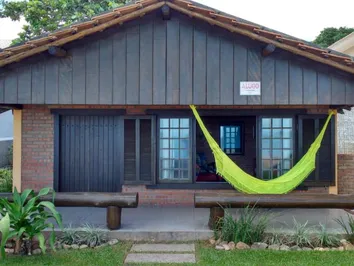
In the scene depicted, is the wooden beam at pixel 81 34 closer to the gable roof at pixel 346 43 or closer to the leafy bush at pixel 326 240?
the leafy bush at pixel 326 240

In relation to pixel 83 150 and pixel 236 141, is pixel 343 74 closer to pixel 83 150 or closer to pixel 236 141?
pixel 83 150

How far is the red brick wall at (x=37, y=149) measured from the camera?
863cm

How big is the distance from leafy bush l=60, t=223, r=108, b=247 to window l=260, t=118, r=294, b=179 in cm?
385

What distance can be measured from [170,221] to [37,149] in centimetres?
349

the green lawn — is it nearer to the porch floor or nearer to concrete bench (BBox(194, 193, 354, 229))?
the porch floor

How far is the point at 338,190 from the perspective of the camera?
8.99 metres

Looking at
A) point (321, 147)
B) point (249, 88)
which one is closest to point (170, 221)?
point (249, 88)

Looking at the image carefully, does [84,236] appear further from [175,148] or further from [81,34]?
[81,34]

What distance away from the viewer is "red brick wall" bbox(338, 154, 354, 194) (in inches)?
355

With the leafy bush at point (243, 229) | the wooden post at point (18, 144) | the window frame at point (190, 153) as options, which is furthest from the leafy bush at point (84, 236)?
the wooden post at point (18, 144)

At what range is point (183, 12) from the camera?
6.41m

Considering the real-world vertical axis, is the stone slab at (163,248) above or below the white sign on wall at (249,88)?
below

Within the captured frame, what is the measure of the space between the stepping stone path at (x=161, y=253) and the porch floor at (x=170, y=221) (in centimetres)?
27

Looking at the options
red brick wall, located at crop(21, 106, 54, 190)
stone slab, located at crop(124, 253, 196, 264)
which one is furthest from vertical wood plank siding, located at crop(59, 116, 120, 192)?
stone slab, located at crop(124, 253, 196, 264)
